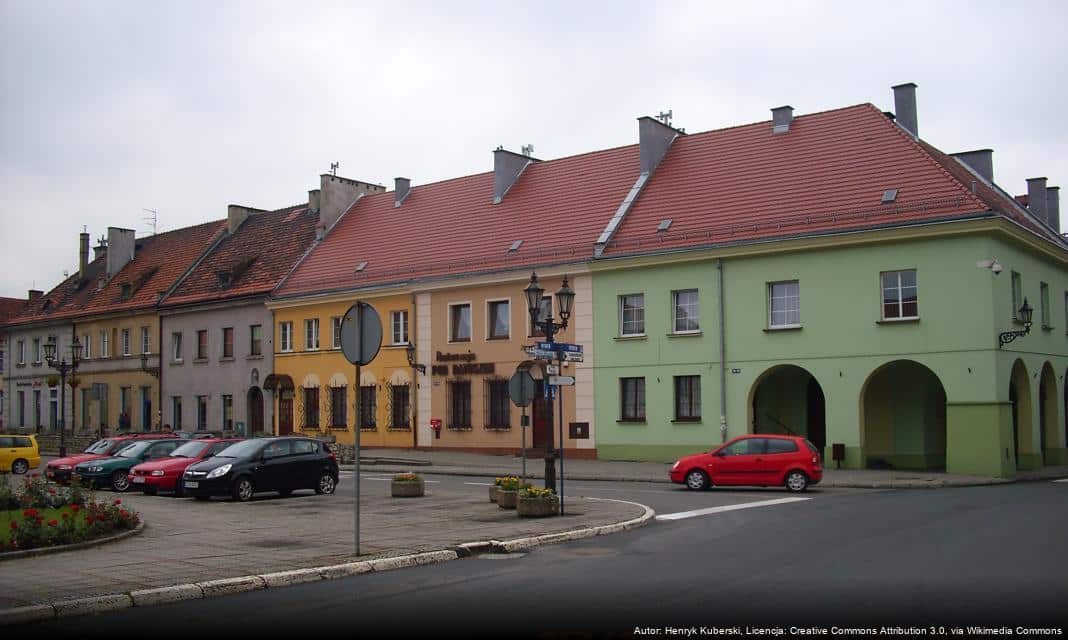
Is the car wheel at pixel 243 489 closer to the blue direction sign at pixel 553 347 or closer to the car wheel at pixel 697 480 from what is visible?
the blue direction sign at pixel 553 347

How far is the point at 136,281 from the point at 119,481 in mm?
32883

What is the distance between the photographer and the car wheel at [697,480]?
83.6ft

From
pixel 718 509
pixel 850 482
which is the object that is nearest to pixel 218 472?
pixel 718 509

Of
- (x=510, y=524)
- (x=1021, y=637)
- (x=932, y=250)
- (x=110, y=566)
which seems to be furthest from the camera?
(x=932, y=250)

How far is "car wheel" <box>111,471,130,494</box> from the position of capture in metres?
26.9

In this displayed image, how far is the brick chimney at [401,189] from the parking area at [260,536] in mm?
26085

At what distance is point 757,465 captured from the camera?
82.1ft

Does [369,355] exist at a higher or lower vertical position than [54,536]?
higher

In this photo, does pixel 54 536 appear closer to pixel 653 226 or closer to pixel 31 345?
pixel 653 226

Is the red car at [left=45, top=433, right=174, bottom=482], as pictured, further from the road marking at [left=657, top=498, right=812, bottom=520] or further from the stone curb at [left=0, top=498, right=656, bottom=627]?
the stone curb at [left=0, top=498, right=656, bottom=627]

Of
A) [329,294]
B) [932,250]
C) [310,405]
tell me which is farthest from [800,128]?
[310,405]

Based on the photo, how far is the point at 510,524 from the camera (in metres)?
17.2

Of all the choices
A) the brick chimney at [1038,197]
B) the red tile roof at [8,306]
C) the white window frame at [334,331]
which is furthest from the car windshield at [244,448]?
the red tile roof at [8,306]

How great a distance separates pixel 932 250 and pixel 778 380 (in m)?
7.23
